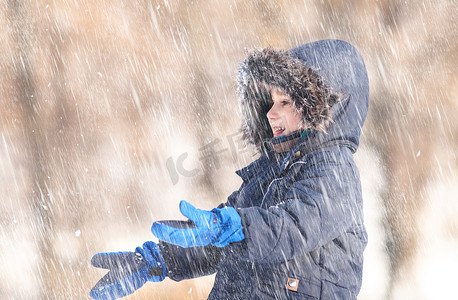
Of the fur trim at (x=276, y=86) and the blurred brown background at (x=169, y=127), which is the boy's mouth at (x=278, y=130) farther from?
the blurred brown background at (x=169, y=127)

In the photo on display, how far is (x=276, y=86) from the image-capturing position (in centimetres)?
160

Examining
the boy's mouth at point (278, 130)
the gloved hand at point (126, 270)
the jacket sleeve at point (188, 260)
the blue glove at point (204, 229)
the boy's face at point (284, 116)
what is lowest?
the jacket sleeve at point (188, 260)

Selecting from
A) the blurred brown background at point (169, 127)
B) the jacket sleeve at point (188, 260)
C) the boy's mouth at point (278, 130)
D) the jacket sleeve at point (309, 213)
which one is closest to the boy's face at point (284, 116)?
the boy's mouth at point (278, 130)

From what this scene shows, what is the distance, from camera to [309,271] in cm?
121

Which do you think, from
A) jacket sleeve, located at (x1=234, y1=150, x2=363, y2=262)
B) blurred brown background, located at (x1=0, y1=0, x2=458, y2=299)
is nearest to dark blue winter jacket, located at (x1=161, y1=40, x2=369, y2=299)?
jacket sleeve, located at (x1=234, y1=150, x2=363, y2=262)

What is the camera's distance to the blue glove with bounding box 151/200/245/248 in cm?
96

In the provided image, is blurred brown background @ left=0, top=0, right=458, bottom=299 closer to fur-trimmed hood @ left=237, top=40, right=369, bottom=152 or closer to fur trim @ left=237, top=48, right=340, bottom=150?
fur trim @ left=237, top=48, right=340, bottom=150

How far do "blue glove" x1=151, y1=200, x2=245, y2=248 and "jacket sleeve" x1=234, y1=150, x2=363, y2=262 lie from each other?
0.10 feet

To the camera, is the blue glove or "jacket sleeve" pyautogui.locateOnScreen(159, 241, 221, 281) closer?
the blue glove

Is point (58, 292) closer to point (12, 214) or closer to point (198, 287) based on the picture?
point (12, 214)

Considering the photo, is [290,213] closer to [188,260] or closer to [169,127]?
[188,260]

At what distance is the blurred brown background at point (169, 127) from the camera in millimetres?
3719

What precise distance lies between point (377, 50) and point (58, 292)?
3.40 m

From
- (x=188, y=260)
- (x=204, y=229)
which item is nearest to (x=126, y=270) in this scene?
(x=188, y=260)
